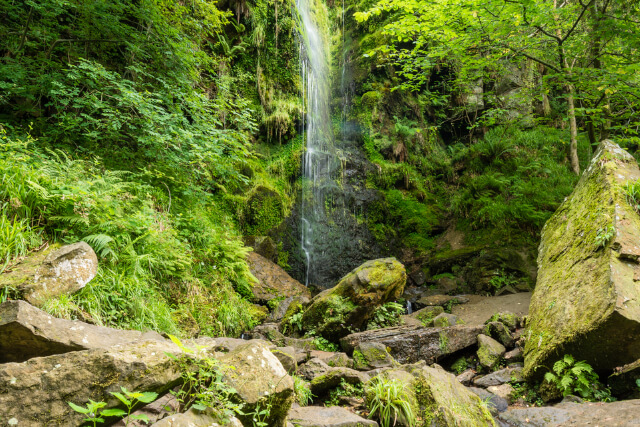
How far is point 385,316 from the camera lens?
22.0ft

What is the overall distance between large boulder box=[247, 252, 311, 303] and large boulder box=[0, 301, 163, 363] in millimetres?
6103

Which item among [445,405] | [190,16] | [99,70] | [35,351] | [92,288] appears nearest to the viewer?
[35,351]

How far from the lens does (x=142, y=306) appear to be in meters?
4.06

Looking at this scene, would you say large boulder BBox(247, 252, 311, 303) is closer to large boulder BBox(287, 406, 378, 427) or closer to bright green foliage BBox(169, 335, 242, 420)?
large boulder BBox(287, 406, 378, 427)

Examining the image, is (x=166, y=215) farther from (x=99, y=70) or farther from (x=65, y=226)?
(x=99, y=70)

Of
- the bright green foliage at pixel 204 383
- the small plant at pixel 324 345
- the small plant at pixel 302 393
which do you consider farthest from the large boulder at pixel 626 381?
the bright green foliage at pixel 204 383

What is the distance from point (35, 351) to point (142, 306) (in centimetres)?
206

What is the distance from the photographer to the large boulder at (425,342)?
5.47m

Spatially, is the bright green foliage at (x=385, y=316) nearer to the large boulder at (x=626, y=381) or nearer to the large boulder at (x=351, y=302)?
the large boulder at (x=351, y=302)

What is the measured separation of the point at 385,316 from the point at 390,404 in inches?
150

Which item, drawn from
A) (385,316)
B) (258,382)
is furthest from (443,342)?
(258,382)

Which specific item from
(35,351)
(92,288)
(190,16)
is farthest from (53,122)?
(35,351)

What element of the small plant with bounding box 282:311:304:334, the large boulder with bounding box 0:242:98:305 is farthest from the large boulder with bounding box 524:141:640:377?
the large boulder with bounding box 0:242:98:305

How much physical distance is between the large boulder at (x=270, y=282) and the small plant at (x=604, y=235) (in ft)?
20.6
